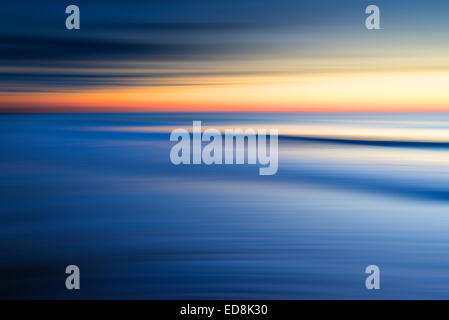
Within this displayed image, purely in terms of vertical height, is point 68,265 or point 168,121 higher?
point 168,121

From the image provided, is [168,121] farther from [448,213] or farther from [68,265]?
[448,213]

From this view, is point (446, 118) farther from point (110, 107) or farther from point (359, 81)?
point (110, 107)

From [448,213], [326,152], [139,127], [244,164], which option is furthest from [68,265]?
[448,213]

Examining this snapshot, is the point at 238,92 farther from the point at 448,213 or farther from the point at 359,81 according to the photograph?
the point at 448,213

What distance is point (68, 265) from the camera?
336cm

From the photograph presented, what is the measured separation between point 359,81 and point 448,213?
2.46 ft

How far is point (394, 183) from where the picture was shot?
3412mm

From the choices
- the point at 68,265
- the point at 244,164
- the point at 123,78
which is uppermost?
the point at 123,78

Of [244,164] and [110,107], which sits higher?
[110,107]

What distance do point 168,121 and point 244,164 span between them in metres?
0.41

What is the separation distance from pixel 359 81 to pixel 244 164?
0.67 m

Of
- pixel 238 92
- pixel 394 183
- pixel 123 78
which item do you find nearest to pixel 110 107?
pixel 123 78
